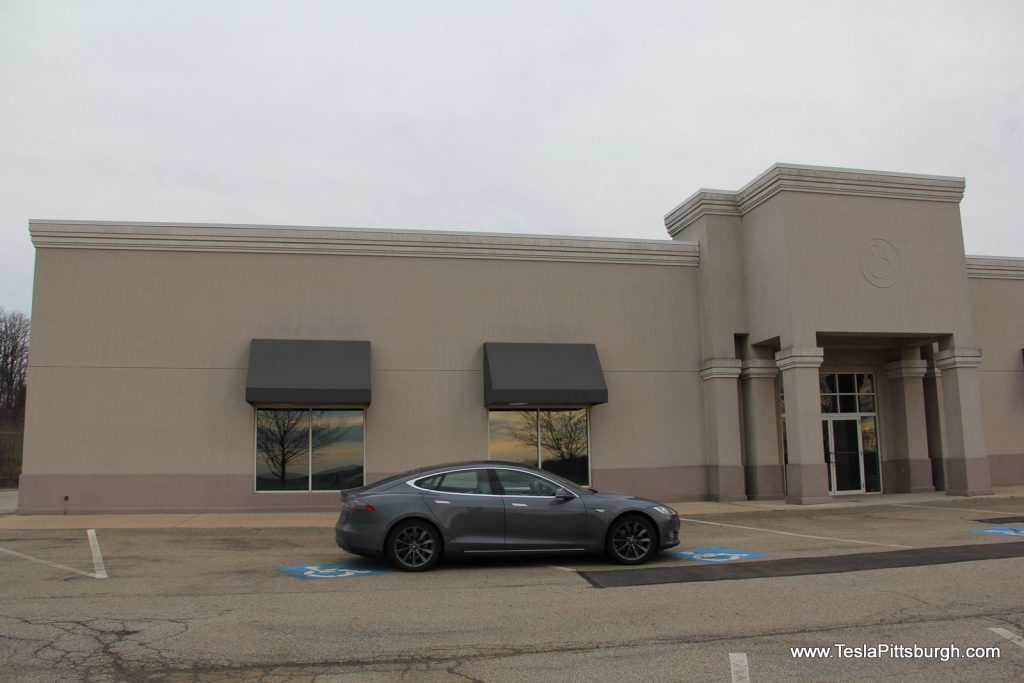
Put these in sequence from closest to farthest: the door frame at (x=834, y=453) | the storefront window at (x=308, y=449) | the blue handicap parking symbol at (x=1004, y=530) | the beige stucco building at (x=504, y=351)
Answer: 1. the blue handicap parking symbol at (x=1004, y=530)
2. the beige stucco building at (x=504, y=351)
3. the storefront window at (x=308, y=449)
4. the door frame at (x=834, y=453)

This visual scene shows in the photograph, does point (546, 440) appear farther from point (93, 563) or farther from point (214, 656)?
point (214, 656)

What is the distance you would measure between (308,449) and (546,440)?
5.44 meters

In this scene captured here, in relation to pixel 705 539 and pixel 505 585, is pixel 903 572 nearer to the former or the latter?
pixel 705 539

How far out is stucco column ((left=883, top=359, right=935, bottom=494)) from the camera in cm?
2119

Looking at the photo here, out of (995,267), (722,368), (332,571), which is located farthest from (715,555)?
(995,267)

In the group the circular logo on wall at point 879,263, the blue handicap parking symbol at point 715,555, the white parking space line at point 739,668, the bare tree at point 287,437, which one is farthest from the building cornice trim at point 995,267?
the white parking space line at point 739,668

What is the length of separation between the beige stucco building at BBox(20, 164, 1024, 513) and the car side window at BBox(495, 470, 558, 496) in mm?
7148

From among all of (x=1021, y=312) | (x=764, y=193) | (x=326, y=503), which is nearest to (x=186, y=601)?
(x=326, y=503)

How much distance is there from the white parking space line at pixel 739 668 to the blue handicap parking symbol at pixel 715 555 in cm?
454

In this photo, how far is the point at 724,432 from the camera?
64.7 feet

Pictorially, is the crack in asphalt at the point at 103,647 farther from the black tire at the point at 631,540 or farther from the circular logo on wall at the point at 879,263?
the circular logo on wall at the point at 879,263

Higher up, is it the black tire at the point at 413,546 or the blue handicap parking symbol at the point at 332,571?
the black tire at the point at 413,546

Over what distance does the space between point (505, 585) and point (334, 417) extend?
961cm

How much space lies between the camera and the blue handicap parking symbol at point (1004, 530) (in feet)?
42.4
